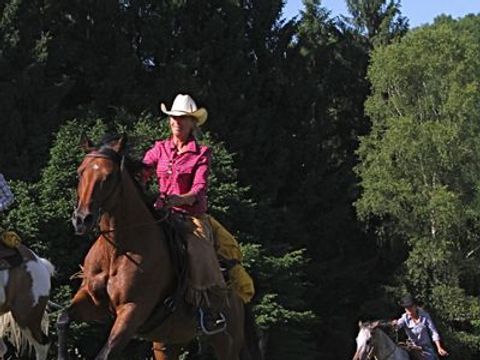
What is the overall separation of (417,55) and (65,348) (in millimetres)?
36040

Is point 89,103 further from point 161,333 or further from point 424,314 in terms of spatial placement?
point 161,333

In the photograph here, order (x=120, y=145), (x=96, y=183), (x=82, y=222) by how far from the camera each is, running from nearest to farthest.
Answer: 1. (x=82, y=222)
2. (x=96, y=183)
3. (x=120, y=145)

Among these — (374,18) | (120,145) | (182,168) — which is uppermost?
(374,18)

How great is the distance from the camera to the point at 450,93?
42469 millimetres

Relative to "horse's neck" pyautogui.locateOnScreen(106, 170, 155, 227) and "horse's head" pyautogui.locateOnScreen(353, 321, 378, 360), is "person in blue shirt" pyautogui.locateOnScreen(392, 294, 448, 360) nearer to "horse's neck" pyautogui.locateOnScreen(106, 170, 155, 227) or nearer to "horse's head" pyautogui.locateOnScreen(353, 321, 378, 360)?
"horse's head" pyautogui.locateOnScreen(353, 321, 378, 360)

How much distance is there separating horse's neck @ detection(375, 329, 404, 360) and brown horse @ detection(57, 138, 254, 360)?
11.2 meters

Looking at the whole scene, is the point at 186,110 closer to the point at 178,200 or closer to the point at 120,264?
the point at 178,200

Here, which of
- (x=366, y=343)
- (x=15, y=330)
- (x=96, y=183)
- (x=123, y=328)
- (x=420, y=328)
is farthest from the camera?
(x=366, y=343)

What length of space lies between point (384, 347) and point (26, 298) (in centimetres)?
782

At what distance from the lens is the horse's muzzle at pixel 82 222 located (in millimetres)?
8000

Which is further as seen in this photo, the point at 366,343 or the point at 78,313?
the point at 366,343

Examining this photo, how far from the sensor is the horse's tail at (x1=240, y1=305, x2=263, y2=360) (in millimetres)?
10492

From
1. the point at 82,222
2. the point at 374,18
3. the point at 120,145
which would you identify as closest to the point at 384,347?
the point at 120,145

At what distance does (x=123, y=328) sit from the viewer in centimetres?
862
